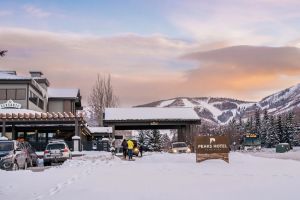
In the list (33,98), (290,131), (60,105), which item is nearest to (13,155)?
(33,98)

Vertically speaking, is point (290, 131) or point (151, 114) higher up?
point (151, 114)

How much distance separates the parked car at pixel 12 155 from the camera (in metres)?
24.7

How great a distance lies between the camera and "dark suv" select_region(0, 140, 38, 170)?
24733 mm

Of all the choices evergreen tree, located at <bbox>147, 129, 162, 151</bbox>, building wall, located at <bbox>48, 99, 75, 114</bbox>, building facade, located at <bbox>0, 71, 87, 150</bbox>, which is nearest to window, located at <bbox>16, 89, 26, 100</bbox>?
building facade, located at <bbox>0, 71, 87, 150</bbox>

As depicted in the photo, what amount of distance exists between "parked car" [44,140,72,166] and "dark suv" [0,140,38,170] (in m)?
4.95

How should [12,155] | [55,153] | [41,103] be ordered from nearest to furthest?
[12,155], [55,153], [41,103]

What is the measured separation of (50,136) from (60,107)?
4.32 meters

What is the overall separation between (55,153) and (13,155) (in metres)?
8.69

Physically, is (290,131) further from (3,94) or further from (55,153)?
(55,153)

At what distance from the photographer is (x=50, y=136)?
72688 millimetres

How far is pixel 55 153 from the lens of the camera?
34031 mm

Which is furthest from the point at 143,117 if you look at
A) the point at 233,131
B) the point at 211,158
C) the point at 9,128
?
the point at 233,131

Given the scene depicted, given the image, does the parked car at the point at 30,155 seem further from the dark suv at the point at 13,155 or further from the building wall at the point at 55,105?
A: the building wall at the point at 55,105

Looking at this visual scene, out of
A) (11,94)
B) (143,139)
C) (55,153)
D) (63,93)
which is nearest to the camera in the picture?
(55,153)
